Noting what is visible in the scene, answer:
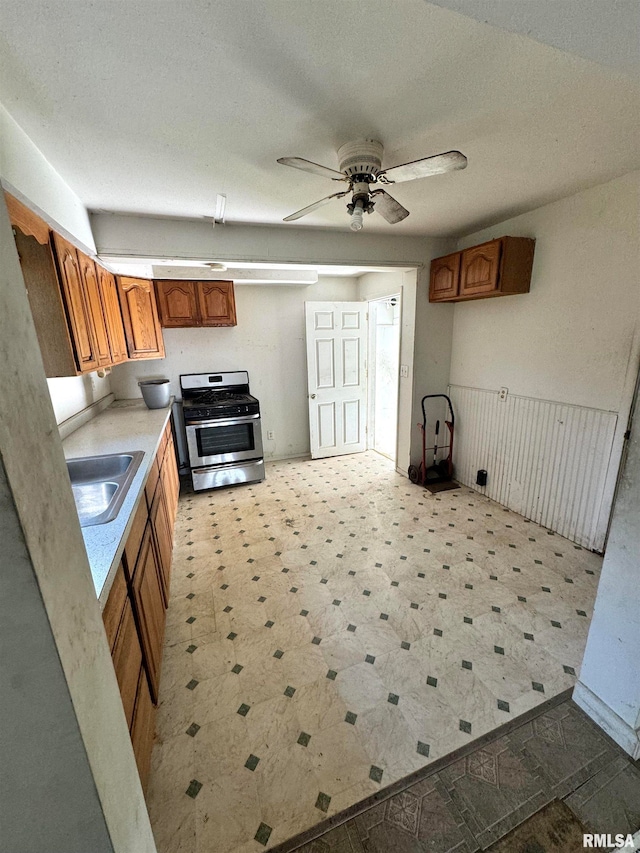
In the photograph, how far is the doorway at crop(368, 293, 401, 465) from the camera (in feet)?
15.5

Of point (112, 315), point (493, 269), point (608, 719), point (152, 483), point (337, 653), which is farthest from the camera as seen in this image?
point (493, 269)

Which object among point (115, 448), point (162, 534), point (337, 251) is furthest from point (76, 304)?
point (337, 251)

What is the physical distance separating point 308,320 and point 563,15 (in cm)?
350

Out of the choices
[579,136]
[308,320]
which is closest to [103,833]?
[579,136]

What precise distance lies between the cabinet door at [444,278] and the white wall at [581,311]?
377 mm

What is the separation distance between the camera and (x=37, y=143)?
158 centimetres

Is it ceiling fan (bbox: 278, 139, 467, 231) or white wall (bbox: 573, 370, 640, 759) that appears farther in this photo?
ceiling fan (bbox: 278, 139, 467, 231)

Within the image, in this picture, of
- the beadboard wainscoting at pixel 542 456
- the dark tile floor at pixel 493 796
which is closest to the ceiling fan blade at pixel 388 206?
the beadboard wainscoting at pixel 542 456

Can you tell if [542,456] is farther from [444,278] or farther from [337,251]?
[337,251]

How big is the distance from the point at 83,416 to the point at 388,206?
2823mm

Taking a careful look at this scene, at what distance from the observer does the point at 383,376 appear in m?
5.44

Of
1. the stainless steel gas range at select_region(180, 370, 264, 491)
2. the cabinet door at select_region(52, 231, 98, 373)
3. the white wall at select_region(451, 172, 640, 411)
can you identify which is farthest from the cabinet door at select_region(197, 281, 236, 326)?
the white wall at select_region(451, 172, 640, 411)

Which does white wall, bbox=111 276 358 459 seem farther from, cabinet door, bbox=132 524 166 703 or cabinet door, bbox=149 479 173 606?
cabinet door, bbox=132 524 166 703

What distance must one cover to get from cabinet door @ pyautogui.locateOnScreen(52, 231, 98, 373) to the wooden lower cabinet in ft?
2.50
